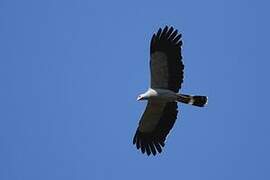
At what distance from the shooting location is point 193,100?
85.1 feet

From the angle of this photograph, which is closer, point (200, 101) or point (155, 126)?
point (200, 101)

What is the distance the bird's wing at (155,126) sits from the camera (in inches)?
1048

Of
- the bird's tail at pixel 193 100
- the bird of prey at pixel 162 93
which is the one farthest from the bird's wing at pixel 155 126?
the bird's tail at pixel 193 100

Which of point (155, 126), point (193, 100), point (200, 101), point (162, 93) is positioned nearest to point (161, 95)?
point (162, 93)

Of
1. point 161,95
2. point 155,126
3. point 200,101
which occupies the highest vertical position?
point 161,95

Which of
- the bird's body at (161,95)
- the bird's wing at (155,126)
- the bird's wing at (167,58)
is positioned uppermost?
the bird's wing at (167,58)

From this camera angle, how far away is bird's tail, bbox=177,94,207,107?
2580 cm

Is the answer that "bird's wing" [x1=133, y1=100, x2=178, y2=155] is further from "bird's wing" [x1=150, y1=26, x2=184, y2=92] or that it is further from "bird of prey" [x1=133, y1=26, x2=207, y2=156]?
"bird's wing" [x1=150, y1=26, x2=184, y2=92]

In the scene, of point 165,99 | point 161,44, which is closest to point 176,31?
A: point 161,44

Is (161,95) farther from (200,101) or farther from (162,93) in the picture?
(200,101)

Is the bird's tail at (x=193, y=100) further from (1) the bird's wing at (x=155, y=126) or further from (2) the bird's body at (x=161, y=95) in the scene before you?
(1) the bird's wing at (x=155, y=126)

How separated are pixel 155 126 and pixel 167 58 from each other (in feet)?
10.3

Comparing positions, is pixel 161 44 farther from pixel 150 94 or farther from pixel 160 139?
pixel 160 139

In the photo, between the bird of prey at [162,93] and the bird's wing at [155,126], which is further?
the bird's wing at [155,126]
